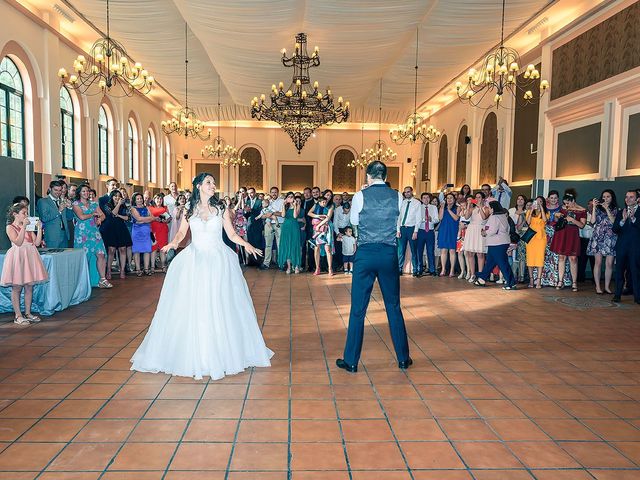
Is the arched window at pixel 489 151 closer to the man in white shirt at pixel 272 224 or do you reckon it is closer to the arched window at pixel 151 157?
the man in white shirt at pixel 272 224

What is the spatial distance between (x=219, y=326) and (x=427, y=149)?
65.1 ft

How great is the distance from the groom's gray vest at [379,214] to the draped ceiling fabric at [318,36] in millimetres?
6952

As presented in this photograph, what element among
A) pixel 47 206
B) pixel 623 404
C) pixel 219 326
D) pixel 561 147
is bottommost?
pixel 623 404

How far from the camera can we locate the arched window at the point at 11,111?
10.3 meters

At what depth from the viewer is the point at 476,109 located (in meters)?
16.2

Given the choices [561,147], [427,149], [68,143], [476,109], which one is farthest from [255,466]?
[427,149]

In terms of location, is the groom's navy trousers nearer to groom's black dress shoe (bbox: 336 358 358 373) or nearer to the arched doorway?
groom's black dress shoe (bbox: 336 358 358 373)

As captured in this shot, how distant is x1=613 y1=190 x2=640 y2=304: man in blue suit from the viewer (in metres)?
6.84

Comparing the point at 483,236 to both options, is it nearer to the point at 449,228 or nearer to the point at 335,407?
the point at 449,228

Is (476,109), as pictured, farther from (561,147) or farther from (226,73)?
(226,73)

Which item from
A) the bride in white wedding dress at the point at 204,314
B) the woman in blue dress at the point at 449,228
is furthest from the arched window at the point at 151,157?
the bride in white wedding dress at the point at 204,314

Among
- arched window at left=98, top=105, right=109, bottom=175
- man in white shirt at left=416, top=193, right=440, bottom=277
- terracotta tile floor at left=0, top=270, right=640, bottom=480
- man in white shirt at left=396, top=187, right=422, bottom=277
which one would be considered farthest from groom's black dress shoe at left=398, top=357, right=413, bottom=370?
arched window at left=98, top=105, right=109, bottom=175

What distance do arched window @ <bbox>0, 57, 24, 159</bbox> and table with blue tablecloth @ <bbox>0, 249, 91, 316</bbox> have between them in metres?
5.21

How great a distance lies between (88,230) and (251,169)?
58.2 ft
